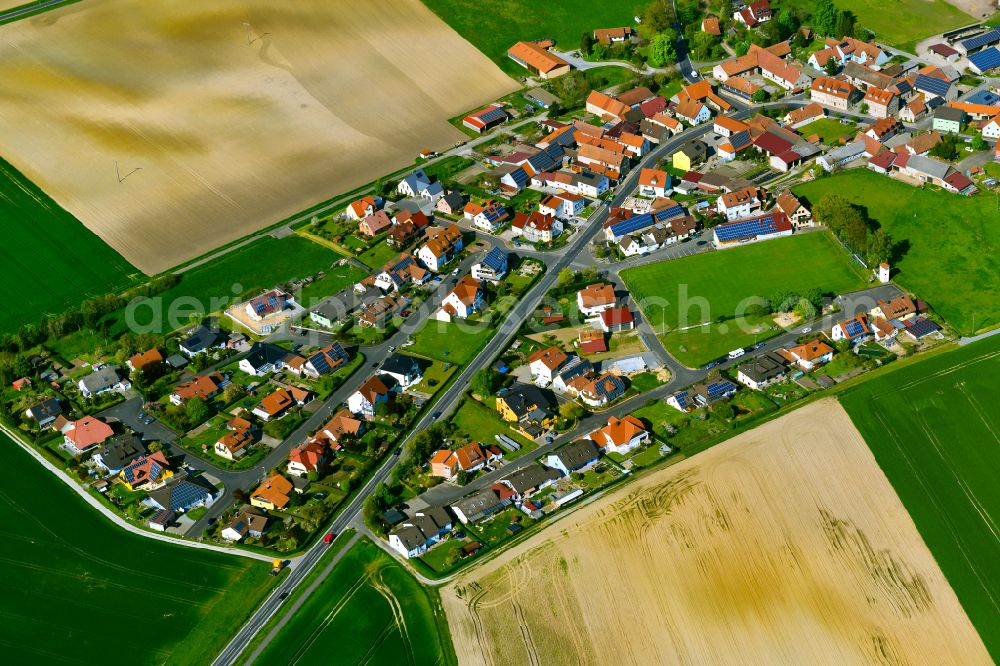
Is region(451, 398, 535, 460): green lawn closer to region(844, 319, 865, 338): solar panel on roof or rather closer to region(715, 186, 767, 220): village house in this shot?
region(844, 319, 865, 338): solar panel on roof

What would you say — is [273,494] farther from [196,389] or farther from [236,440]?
[196,389]

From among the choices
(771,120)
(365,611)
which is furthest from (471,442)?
(771,120)

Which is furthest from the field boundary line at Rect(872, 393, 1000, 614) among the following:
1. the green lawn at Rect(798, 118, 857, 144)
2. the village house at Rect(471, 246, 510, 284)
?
the green lawn at Rect(798, 118, 857, 144)

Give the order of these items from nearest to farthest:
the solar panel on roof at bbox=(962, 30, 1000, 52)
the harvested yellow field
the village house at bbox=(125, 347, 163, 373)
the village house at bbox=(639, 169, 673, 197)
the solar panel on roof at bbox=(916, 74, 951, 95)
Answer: the harvested yellow field < the village house at bbox=(125, 347, 163, 373) < the village house at bbox=(639, 169, 673, 197) < the solar panel on roof at bbox=(916, 74, 951, 95) < the solar panel on roof at bbox=(962, 30, 1000, 52)

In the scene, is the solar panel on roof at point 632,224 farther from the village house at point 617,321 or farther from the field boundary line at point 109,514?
the field boundary line at point 109,514

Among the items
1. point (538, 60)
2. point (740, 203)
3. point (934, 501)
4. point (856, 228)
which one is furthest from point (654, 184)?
point (934, 501)

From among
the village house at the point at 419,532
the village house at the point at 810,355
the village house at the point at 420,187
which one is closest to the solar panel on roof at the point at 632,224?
the village house at the point at 420,187
